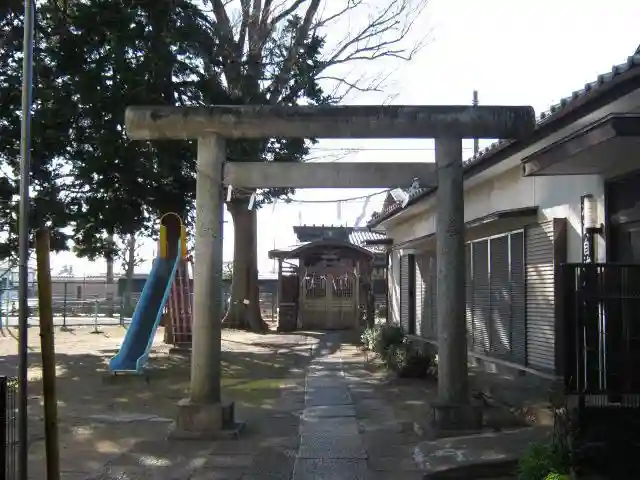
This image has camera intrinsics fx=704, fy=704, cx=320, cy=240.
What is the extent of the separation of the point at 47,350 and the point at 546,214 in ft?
24.8

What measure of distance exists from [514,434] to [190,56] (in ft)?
37.7

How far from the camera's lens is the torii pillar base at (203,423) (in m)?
8.12

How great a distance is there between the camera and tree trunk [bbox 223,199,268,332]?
26266 mm

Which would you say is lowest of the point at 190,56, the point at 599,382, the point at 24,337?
the point at 599,382

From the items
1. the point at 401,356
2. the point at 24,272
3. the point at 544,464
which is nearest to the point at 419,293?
the point at 401,356

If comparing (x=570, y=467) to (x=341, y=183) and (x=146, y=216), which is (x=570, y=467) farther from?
(x=146, y=216)

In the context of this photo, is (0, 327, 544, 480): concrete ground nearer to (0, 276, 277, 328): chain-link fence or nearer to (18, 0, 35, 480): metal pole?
(18, 0, 35, 480): metal pole

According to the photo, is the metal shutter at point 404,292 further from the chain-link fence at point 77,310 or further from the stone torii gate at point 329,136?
the chain-link fence at point 77,310

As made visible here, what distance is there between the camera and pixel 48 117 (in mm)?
14289

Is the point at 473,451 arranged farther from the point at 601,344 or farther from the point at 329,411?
the point at 329,411

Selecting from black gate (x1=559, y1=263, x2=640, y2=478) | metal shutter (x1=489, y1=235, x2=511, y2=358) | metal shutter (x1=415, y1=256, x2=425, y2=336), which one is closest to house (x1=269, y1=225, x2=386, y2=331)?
metal shutter (x1=415, y1=256, x2=425, y2=336)

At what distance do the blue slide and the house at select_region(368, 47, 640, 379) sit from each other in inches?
233

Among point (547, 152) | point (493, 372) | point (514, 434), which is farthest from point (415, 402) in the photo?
point (547, 152)

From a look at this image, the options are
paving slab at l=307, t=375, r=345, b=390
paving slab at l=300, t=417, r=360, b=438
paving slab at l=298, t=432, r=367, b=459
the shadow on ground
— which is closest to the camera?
paving slab at l=298, t=432, r=367, b=459
